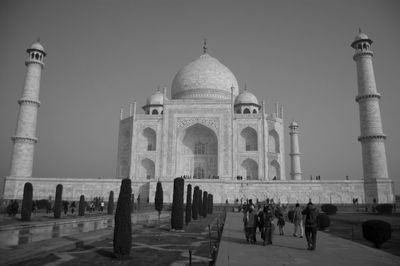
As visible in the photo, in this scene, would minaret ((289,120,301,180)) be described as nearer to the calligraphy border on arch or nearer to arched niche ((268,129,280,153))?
arched niche ((268,129,280,153))

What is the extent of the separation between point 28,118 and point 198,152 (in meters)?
15.0

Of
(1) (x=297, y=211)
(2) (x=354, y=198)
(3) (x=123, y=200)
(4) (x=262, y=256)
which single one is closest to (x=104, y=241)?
(3) (x=123, y=200)

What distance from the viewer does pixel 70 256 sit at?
608 cm

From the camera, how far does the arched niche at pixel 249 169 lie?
30.0m

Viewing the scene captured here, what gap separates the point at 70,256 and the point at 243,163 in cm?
2516

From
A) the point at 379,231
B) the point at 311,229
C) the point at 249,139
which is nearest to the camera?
the point at 311,229

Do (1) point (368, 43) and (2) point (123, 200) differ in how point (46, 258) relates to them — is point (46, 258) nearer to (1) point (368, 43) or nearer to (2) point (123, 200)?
(2) point (123, 200)

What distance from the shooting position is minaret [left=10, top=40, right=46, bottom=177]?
2609 cm

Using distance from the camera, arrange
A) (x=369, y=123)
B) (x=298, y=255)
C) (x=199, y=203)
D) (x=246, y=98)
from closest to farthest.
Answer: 1. (x=298, y=255)
2. (x=199, y=203)
3. (x=369, y=123)
4. (x=246, y=98)

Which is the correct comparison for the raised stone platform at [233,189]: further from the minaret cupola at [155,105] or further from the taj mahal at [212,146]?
the minaret cupola at [155,105]

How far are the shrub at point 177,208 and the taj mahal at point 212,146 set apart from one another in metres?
13.5

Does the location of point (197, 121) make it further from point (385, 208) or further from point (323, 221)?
point (323, 221)

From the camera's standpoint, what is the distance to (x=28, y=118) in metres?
26.9

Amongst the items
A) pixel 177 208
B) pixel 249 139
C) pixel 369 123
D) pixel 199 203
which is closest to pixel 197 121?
pixel 249 139
